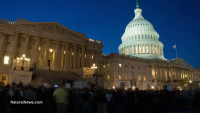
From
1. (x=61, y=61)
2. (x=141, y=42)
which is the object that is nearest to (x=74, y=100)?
(x=61, y=61)

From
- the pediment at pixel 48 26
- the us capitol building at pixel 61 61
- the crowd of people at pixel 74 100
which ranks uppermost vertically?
the pediment at pixel 48 26

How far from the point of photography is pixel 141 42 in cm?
9181

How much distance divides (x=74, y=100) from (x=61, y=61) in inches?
1305

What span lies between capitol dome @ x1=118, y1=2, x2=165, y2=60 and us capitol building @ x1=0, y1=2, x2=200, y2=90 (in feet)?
49.9

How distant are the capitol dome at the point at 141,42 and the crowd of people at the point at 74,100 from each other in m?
72.8

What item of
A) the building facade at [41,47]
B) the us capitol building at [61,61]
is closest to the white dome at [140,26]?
the us capitol building at [61,61]

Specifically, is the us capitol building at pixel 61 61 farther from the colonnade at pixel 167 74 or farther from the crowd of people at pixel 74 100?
the crowd of people at pixel 74 100

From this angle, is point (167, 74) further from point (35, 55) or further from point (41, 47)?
point (35, 55)

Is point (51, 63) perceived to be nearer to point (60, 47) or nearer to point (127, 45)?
point (60, 47)

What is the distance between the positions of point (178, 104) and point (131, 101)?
7596 mm

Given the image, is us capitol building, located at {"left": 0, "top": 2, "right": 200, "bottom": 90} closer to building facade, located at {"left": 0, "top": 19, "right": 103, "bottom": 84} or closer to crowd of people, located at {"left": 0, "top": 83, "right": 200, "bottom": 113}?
building facade, located at {"left": 0, "top": 19, "right": 103, "bottom": 84}

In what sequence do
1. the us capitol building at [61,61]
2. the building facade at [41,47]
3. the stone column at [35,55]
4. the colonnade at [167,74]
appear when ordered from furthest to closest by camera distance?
the colonnade at [167,74] < the stone column at [35,55] < the building facade at [41,47] < the us capitol building at [61,61]

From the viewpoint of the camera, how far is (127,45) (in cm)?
9444

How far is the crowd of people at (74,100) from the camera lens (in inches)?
386
